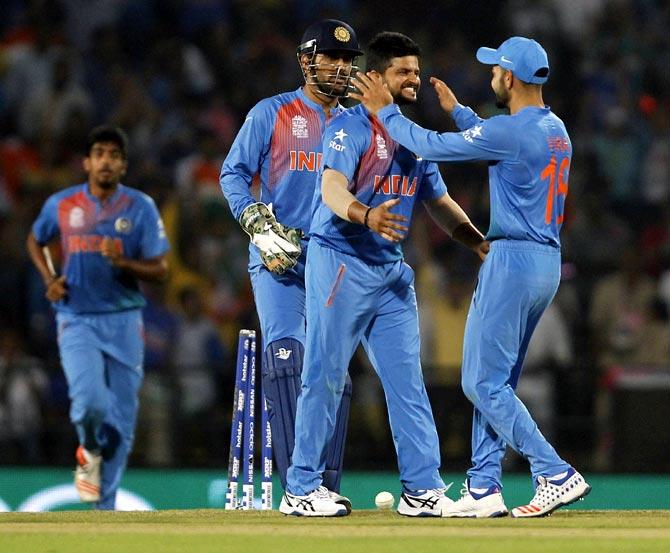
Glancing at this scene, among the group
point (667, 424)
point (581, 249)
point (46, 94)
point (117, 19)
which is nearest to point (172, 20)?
point (117, 19)

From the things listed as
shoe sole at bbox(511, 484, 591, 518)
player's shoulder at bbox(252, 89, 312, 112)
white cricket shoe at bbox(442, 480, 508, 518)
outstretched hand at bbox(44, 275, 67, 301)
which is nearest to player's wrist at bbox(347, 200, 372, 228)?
player's shoulder at bbox(252, 89, 312, 112)

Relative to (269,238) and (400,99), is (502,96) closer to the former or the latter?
(400,99)

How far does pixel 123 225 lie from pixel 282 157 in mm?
2363

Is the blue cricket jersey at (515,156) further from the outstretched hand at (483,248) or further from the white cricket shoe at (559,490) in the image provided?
the white cricket shoe at (559,490)

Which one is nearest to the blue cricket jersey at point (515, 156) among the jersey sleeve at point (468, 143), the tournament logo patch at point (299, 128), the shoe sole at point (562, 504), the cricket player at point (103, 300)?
the jersey sleeve at point (468, 143)

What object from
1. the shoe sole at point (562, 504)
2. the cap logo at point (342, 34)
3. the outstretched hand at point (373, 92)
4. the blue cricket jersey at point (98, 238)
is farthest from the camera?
the blue cricket jersey at point (98, 238)

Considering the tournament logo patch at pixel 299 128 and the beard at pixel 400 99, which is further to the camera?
the tournament logo patch at pixel 299 128

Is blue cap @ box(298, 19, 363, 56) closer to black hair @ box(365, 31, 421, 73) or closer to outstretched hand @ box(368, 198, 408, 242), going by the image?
black hair @ box(365, 31, 421, 73)

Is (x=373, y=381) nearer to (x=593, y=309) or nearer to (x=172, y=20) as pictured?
(x=593, y=309)

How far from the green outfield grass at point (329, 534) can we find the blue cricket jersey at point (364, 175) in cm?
129

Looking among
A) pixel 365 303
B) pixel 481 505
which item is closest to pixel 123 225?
pixel 365 303

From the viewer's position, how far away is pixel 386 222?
255 inches

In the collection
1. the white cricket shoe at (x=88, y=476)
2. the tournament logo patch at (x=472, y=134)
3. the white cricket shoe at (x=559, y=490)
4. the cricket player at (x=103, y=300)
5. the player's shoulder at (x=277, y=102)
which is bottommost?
the white cricket shoe at (x=88, y=476)

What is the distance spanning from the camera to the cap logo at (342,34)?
7535 mm
